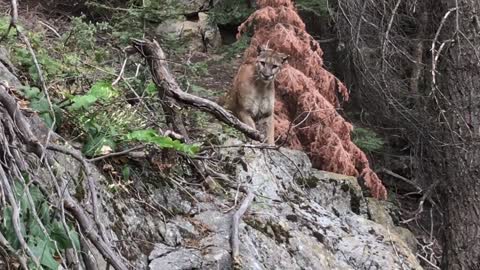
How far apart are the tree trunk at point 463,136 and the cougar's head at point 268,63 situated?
68.9 inches

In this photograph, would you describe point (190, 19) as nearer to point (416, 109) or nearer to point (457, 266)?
point (416, 109)

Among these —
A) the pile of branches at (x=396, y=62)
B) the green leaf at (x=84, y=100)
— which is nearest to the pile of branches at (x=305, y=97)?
the pile of branches at (x=396, y=62)

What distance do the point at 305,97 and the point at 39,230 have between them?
5.82 m

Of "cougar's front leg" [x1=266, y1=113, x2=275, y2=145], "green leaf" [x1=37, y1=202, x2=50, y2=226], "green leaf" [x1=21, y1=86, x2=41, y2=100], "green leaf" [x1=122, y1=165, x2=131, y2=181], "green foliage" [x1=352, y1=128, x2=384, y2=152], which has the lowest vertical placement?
"green foliage" [x1=352, y1=128, x2=384, y2=152]

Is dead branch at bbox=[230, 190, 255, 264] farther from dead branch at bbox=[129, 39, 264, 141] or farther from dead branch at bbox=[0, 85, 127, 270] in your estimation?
dead branch at bbox=[0, 85, 127, 270]

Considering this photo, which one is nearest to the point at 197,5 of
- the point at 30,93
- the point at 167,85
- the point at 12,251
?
the point at 167,85

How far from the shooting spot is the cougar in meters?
7.51

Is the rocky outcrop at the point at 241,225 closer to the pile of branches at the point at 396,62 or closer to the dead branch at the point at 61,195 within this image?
the dead branch at the point at 61,195

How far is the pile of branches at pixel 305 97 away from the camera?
8.34m

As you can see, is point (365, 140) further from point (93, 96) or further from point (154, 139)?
point (93, 96)

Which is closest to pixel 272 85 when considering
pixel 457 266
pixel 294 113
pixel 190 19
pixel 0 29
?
pixel 294 113

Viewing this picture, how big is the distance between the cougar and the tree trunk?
1.82 m

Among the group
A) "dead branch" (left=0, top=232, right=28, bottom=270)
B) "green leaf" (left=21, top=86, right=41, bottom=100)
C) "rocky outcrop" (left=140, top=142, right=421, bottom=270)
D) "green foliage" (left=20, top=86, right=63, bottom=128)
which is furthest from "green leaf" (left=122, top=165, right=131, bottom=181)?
"dead branch" (left=0, top=232, right=28, bottom=270)

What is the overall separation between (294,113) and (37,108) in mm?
5609
